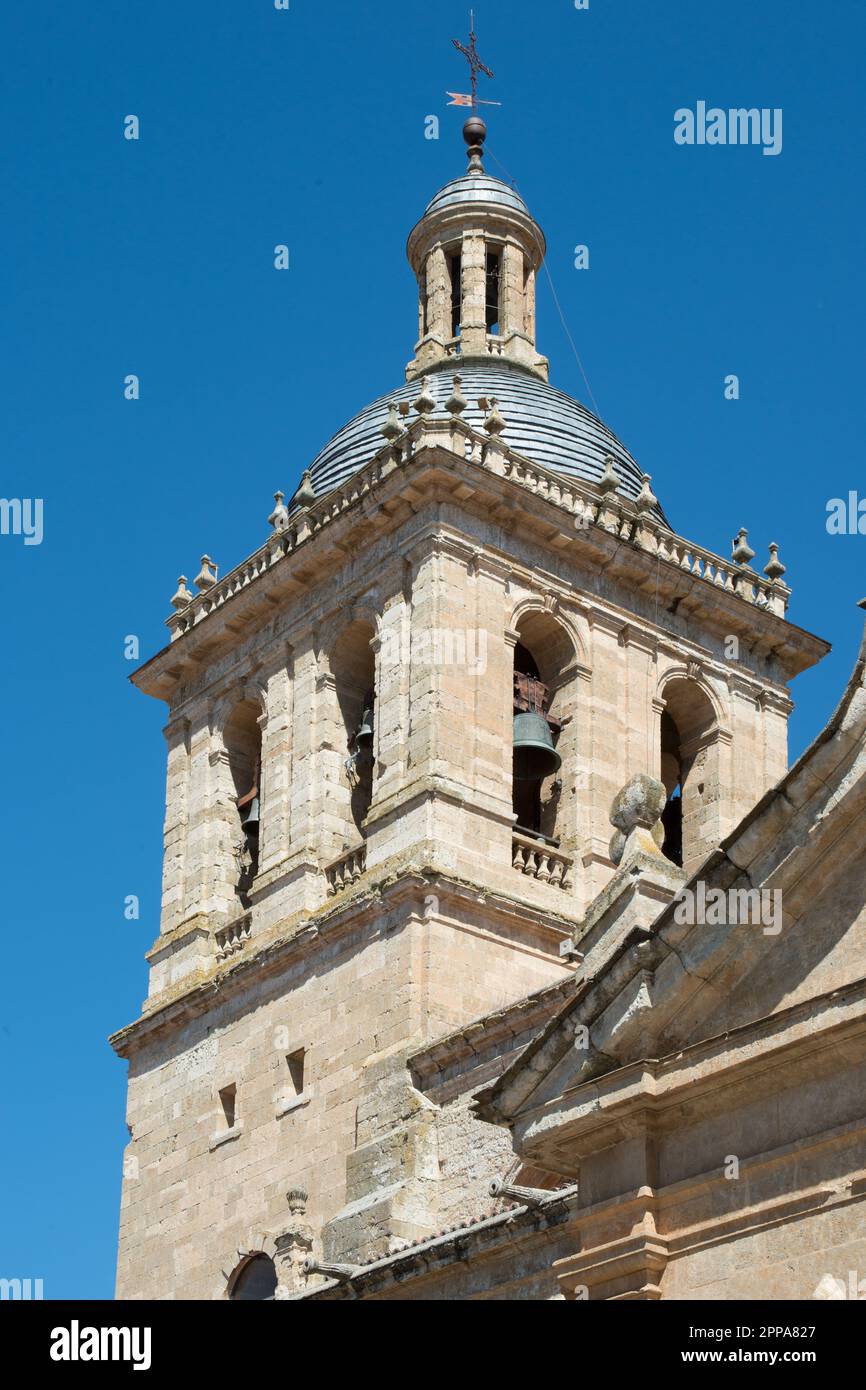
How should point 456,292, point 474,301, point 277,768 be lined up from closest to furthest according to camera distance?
point 277,768 → point 474,301 → point 456,292

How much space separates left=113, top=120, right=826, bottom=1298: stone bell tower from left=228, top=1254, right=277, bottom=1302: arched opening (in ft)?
0.15

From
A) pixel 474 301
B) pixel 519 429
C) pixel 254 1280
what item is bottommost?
pixel 254 1280

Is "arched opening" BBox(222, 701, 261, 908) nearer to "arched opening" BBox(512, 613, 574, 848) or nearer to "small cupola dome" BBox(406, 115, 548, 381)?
"arched opening" BBox(512, 613, 574, 848)

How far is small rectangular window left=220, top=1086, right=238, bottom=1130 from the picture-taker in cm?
3162

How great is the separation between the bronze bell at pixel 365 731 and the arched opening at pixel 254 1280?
21.8ft

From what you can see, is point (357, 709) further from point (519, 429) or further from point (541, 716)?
point (519, 429)

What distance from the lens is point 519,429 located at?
3594 centimetres

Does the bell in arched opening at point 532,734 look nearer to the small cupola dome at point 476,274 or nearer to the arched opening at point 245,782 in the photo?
the arched opening at point 245,782

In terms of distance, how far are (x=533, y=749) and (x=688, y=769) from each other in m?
3.15

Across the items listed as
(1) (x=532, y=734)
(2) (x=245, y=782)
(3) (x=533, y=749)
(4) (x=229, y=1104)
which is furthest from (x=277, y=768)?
(4) (x=229, y=1104)

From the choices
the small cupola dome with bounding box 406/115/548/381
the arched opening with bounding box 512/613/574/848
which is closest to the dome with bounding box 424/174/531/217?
the small cupola dome with bounding box 406/115/548/381

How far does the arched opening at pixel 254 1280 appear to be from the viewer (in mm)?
29703
